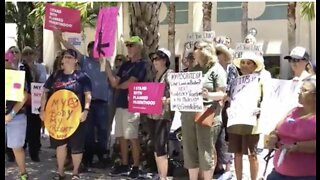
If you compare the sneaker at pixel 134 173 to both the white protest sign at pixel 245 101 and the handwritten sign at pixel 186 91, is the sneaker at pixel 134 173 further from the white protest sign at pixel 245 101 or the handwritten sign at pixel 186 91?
the white protest sign at pixel 245 101

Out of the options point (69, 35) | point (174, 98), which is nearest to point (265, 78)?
point (174, 98)

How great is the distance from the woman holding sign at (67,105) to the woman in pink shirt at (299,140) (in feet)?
9.27

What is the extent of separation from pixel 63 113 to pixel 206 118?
1720 millimetres

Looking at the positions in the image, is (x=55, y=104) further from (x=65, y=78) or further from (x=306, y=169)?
(x=306, y=169)

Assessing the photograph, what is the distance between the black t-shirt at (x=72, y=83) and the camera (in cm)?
612

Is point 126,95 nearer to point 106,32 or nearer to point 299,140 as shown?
point 106,32

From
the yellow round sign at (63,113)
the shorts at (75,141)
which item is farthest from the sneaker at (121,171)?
the yellow round sign at (63,113)

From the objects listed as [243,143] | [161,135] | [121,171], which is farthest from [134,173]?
[243,143]

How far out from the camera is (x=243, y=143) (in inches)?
220

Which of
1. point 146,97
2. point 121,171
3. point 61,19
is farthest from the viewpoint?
point 121,171

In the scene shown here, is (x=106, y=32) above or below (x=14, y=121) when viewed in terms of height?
above

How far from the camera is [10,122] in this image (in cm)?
602

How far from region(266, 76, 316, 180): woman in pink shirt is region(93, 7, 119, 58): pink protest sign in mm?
2824

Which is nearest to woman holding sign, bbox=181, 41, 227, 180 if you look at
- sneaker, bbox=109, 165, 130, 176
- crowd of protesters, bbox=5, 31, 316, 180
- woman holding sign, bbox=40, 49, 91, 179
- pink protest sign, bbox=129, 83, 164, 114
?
crowd of protesters, bbox=5, 31, 316, 180
